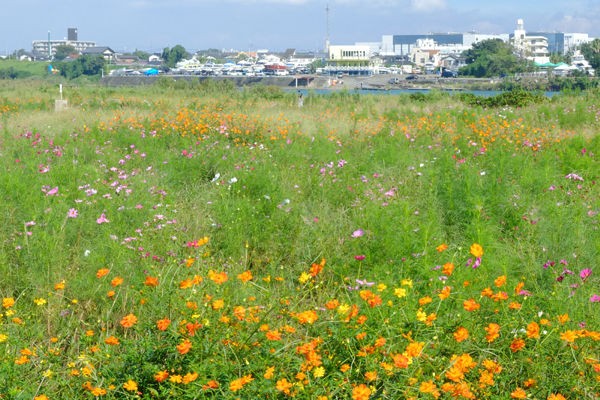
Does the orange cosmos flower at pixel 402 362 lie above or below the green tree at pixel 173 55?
below

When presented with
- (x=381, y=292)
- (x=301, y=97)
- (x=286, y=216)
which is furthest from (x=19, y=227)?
(x=301, y=97)

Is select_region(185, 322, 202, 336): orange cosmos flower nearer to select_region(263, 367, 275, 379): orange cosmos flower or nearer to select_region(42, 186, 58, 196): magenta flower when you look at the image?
select_region(263, 367, 275, 379): orange cosmos flower

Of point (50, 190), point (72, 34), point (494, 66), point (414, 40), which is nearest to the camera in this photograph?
point (50, 190)

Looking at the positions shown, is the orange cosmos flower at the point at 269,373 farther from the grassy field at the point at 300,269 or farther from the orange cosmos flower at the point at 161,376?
the orange cosmos flower at the point at 161,376

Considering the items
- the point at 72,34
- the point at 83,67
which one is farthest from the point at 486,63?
Result: the point at 72,34

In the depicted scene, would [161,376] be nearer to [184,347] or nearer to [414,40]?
[184,347]

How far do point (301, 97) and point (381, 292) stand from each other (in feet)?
39.3

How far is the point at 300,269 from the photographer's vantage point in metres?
3.71

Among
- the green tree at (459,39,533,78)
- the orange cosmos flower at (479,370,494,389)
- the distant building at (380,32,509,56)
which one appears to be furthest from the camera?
the distant building at (380,32,509,56)

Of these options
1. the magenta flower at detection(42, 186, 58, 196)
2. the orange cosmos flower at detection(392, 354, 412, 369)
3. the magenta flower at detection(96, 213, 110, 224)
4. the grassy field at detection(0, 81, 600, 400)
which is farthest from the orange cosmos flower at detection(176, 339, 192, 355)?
the magenta flower at detection(42, 186, 58, 196)

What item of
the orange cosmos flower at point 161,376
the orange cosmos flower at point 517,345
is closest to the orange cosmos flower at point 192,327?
the orange cosmos flower at point 161,376

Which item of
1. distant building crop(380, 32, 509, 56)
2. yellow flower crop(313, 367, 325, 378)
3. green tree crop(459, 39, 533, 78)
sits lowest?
yellow flower crop(313, 367, 325, 378)

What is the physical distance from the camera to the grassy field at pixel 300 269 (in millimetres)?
2244

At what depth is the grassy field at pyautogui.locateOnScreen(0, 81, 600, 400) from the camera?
7.36 feet
